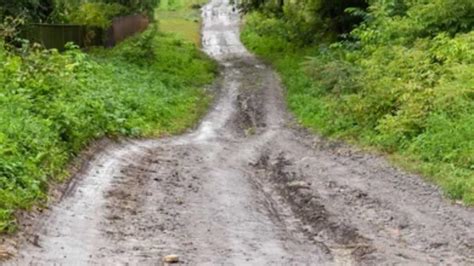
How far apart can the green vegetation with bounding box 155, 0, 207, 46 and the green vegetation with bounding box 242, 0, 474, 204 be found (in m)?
20.0

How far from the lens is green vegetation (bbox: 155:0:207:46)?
47.8 m

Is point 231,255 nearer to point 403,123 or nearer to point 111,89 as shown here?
point 403,123

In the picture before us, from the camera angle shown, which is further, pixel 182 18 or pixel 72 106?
pixel 182 18

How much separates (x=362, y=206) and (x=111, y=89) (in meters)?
11.0

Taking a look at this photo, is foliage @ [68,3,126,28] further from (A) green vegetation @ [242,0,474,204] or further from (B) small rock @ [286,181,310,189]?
(B) small rock @ [286,181,310,189]

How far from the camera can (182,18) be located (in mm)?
56000

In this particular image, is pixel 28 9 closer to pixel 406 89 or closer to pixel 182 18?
pixel 406 89

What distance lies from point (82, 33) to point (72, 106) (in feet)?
52.5

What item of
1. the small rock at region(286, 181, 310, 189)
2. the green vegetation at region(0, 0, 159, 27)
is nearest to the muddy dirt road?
the small rock at region(286, 181, 310, 189)

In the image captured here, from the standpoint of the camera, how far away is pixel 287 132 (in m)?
20.0

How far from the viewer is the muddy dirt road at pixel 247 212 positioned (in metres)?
8.82

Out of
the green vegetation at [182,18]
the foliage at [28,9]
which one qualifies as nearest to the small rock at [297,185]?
the foliage at [28,9]

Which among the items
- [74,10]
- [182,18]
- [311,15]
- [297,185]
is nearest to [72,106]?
[297,185]

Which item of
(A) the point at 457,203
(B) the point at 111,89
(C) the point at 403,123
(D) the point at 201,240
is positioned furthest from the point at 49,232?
(B) the point at 111,89
